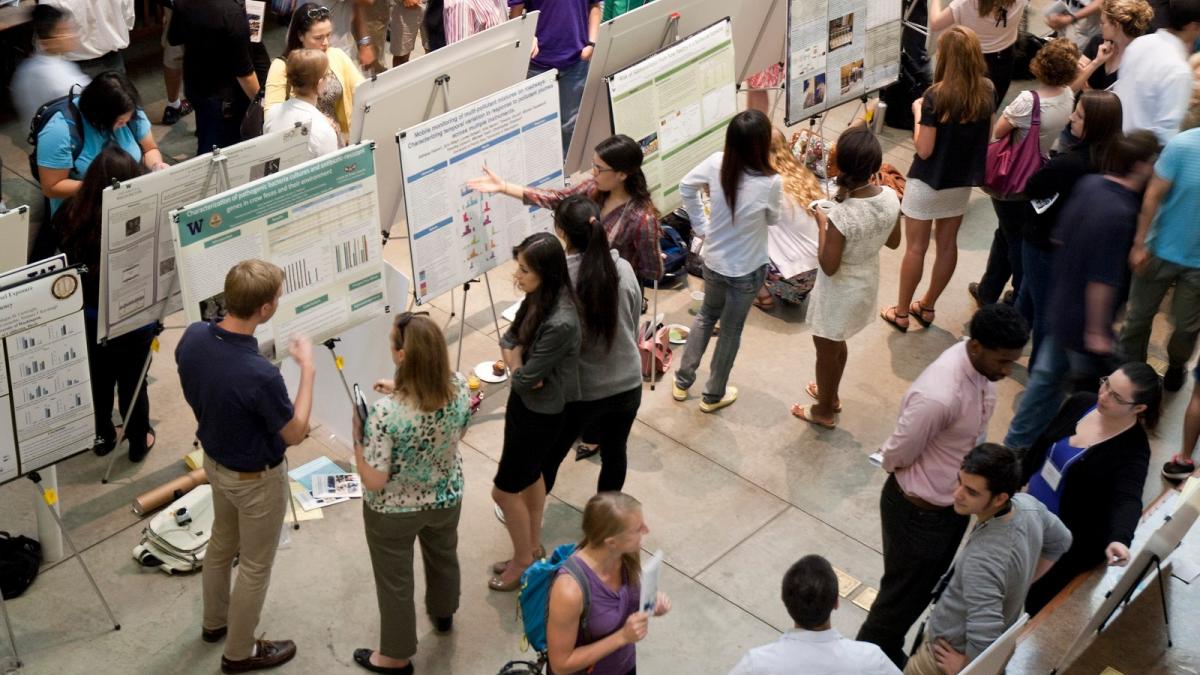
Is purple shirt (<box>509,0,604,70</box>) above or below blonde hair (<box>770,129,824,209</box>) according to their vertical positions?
above

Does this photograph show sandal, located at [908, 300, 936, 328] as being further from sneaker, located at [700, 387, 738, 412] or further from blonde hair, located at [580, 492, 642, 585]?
blonde hair, located at [580, 492, 642, 585]

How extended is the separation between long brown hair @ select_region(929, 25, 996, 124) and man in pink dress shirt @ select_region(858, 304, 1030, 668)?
2412 millimetres

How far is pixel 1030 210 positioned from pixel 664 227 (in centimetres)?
213

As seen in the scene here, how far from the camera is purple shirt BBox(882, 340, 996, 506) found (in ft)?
14.6

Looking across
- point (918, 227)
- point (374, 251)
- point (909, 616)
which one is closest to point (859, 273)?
point (918, 227)

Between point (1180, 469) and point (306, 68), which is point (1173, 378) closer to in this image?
point (1180, 469)

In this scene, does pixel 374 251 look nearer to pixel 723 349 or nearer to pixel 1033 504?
pixel 723 349

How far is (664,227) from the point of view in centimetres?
764

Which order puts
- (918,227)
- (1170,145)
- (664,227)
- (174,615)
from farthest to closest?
(664,227), (918,227), (1170,145), (174,615)

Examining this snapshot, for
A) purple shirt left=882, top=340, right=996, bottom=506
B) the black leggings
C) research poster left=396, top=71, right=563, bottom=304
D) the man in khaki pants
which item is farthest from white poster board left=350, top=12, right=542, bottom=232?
purple shirt left=882, top=340, right=996, bottom=506

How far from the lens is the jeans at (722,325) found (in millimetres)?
6172

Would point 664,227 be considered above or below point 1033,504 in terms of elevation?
below

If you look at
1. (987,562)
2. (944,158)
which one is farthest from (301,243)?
(944,158)

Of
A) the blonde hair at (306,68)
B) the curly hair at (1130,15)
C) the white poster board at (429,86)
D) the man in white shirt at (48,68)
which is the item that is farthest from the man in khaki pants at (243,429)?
the curly hair at (1130,15)
